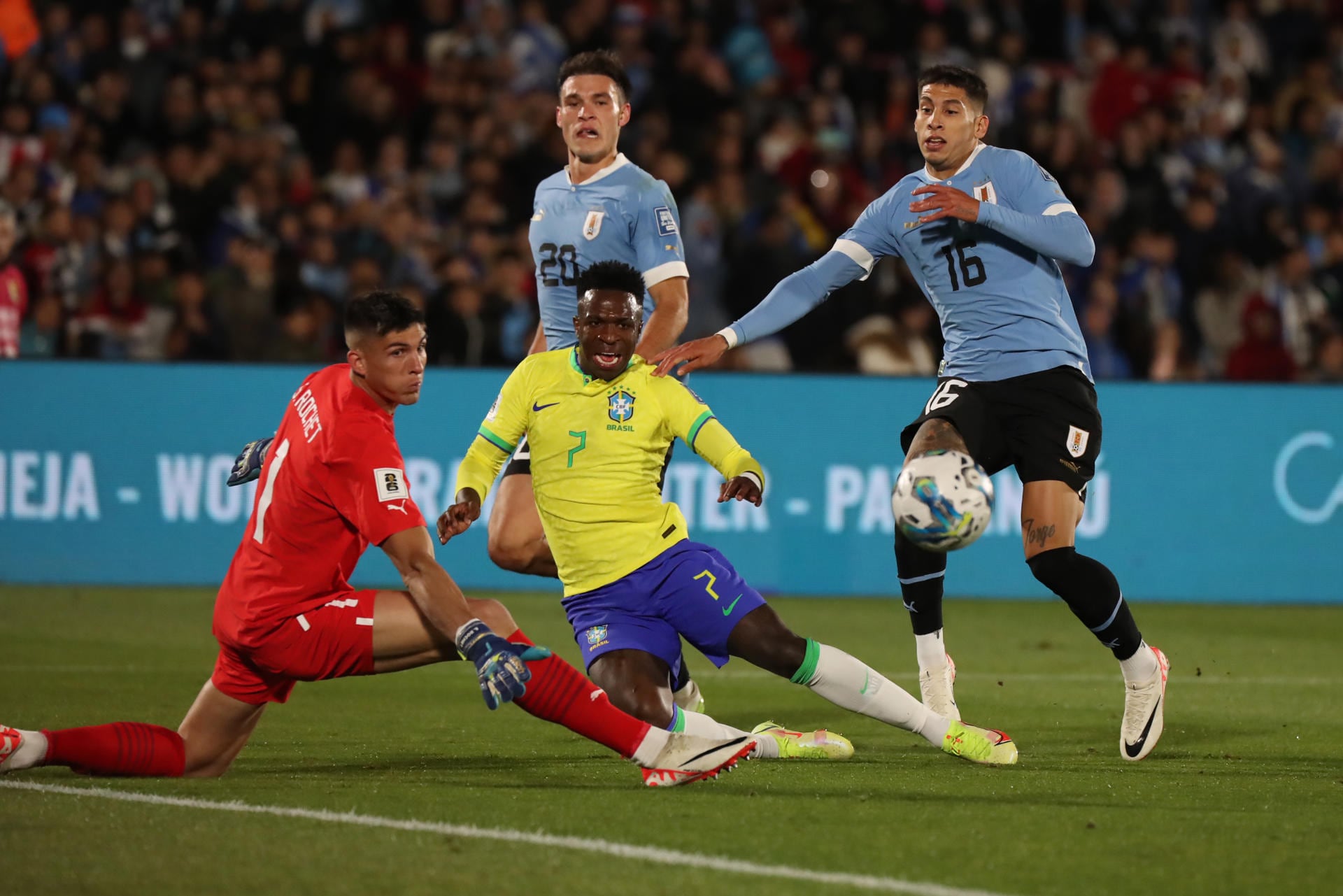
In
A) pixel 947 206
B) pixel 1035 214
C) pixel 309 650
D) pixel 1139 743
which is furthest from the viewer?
pixel 1035 214

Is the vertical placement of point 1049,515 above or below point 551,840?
A: above

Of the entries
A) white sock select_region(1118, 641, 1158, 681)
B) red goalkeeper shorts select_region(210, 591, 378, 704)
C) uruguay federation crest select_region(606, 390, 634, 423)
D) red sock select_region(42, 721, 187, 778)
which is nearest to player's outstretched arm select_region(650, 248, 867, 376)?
uruguay federation crest select_region(606, 390, 634, 423)

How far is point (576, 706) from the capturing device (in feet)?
17.5

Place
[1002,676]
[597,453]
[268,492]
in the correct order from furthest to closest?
[1002,676] < [597,453] < [268,492]

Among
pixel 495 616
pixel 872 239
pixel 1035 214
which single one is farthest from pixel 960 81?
pixel 495 616

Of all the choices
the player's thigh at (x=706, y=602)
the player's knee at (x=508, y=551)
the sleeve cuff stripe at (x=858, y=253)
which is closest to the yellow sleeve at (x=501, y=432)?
the player's thigh at (x=706, y=602)

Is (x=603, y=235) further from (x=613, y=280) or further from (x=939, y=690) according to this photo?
(x=939, y=690)

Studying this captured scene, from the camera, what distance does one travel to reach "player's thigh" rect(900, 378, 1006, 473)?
641cm

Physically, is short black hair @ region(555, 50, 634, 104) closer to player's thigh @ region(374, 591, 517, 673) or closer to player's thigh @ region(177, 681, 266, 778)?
player's thigh @ region(374, 591, 517, 673)

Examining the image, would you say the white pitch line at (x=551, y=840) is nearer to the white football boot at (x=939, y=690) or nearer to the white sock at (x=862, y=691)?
the white sock at (x=862, y=691)

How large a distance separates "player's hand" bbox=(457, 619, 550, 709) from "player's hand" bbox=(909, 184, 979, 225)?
216 centimetres

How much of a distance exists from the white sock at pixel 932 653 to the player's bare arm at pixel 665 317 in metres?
1.53

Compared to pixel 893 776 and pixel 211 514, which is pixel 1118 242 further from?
pixel 893 776

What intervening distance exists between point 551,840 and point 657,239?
3433mm
